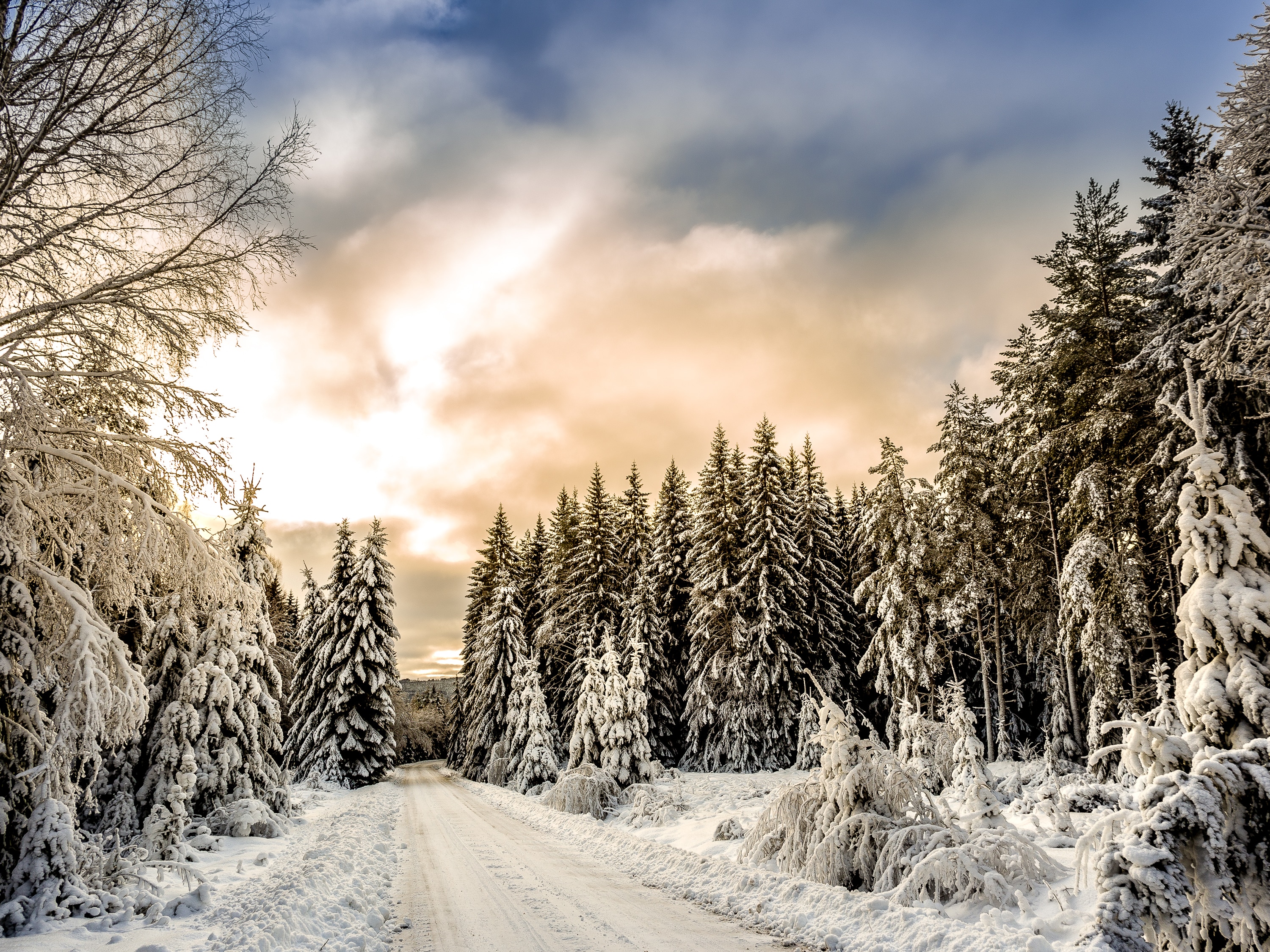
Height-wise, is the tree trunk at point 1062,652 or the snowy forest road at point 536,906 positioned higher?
the tree trunk at point 1062,652

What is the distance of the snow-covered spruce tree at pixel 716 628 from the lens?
27.4 metres

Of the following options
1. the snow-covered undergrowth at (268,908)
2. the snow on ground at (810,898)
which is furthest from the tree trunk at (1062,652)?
the snow-covered undergrowth at (268,908)

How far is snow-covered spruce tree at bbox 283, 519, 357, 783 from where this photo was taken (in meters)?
29.4

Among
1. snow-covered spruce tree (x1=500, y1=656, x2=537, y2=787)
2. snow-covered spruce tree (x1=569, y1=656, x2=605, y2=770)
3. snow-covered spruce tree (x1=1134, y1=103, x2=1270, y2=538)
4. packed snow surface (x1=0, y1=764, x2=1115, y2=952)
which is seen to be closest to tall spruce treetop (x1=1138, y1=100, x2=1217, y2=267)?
snow-covered spruce tree (x1=1134, y1=103, x2=1270, y2=538)

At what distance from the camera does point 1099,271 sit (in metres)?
18.2

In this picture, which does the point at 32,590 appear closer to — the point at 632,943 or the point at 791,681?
the point at 632,943

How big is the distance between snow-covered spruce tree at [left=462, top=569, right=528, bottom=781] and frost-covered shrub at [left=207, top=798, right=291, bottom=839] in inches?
714

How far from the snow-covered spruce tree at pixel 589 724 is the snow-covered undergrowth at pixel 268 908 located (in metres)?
9.06

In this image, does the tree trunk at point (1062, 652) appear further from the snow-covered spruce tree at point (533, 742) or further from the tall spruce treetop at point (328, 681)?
the tall spruce treetop at point (328, 681)

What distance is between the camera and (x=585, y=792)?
19.6 m

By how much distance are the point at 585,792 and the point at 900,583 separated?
13.9 metres

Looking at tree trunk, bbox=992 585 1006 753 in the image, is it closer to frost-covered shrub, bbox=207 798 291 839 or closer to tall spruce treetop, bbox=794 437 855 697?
tall spruce treetop, bbox=794 437 855 697

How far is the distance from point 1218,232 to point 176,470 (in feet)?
50.6

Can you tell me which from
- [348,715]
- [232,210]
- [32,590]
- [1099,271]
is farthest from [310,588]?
[1099,271]
